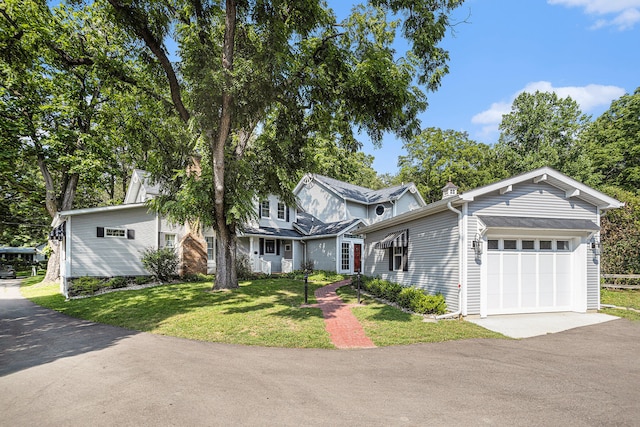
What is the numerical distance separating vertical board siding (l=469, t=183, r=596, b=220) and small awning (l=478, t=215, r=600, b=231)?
0.55ft

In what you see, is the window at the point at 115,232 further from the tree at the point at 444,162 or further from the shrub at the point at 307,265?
the tree at the point at 444,162

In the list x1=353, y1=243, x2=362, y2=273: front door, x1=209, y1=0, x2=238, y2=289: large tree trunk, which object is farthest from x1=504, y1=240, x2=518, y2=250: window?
x1=353, y1=243, x2=362, y2=273: front door

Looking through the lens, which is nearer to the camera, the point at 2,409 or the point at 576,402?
the point at 2,409

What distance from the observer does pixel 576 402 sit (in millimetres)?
Result: 4457

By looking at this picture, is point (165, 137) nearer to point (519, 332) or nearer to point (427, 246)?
point (427, 246)

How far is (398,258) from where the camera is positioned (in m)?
14.5

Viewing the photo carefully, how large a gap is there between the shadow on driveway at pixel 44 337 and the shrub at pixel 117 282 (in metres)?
4.43

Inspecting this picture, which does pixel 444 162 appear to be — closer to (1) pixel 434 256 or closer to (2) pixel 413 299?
(1) pixel 434 256

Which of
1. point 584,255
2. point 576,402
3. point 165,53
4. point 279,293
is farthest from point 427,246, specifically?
point 165,53

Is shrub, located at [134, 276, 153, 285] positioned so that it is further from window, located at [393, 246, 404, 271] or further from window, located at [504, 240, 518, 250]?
window, located at [504, 240, 518, 250]

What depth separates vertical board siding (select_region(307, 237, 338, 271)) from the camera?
22.5m

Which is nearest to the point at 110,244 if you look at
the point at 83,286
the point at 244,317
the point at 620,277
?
the point at 83,286

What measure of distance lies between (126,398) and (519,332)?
8613mm

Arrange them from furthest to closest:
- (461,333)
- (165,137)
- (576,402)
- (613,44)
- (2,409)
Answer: (165,137), (613,44), (461,333), (576,402), (2,409)
